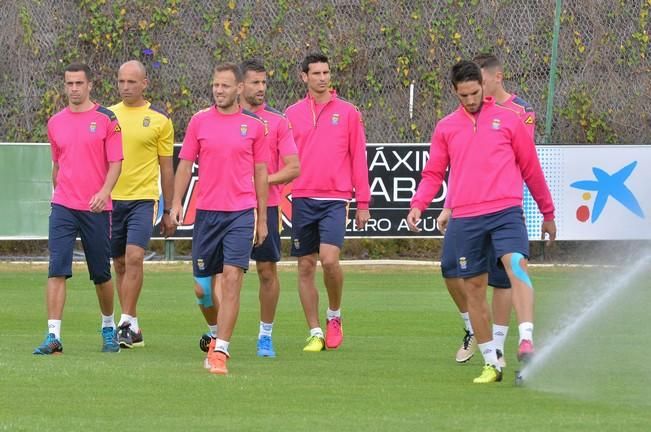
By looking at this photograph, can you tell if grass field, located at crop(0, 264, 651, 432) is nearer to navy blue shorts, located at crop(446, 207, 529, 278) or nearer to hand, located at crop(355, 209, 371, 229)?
navy blue shorts, located at crop(446, 207, 529, 278)

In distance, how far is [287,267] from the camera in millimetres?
20188

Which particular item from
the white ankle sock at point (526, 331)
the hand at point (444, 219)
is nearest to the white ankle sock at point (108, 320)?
the hand at point (444, 219)

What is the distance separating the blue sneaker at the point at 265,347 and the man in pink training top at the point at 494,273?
1384mm

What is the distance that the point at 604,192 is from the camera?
19.7 metres

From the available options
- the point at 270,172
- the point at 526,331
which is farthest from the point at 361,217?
the point at 526,331

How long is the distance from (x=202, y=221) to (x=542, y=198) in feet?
7.58

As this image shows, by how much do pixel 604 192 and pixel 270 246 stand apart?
9395mm

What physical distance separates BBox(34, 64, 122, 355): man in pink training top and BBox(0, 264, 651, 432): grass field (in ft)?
2.22

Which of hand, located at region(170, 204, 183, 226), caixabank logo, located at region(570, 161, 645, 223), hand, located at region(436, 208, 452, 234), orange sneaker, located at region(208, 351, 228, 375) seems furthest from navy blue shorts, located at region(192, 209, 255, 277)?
caixabank logo, located at region(570, 161, 645, 223)

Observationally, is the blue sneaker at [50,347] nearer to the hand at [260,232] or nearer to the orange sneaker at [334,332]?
the hand at [260,232]

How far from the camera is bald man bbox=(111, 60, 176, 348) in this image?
11648 millimetres

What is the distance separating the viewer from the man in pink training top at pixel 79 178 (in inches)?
426

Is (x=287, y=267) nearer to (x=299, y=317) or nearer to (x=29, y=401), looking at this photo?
(x=299, y=317)

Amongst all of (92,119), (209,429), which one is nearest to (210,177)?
(92,119)
